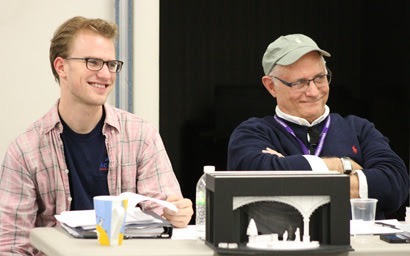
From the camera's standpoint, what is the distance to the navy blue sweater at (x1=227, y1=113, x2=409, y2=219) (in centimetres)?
284

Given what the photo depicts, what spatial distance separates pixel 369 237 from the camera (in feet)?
7.06

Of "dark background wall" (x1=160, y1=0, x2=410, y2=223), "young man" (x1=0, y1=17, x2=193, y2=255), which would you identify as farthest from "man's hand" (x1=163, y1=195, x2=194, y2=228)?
"dark background wall" (x1=160, y1=0, x2=410, y2=223)

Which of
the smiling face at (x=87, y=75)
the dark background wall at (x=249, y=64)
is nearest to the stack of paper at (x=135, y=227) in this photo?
the smiling face at (x=87, y=75)

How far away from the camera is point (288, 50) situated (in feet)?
9.98

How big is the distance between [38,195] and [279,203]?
1.04m

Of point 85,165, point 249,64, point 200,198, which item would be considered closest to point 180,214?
point 200,198

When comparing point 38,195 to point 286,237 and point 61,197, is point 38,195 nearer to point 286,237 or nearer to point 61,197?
point 61,197

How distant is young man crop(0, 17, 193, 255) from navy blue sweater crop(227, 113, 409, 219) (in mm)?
314

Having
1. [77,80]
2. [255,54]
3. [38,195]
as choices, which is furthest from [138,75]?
[38,195]

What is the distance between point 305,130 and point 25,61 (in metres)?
1.47

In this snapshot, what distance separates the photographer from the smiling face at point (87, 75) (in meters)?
2.83

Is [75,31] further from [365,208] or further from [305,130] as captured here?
[365,208]

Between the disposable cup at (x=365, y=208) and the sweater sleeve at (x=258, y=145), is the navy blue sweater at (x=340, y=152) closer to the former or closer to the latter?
the sweater sleeve at (x=258, y=145)

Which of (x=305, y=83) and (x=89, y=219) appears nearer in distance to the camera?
(x=89, y=219)
